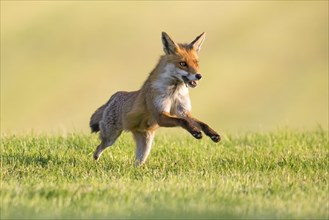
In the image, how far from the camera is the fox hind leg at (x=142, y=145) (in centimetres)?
1129

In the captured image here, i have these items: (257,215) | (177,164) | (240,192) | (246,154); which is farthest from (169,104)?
(257,215)

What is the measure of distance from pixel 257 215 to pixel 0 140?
641 centimetres

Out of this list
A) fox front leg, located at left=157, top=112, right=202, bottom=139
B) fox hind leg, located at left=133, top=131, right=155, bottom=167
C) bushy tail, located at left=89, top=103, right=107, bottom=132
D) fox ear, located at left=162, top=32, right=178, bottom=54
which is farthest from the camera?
bushy tail, located at left=89, top=103, right=107, bottom=132

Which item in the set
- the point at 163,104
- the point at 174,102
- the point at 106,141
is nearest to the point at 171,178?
the point at 163,104

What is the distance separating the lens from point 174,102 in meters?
10.9

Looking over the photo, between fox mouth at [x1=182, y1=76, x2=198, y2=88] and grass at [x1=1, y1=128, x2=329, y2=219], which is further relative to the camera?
fox mouth at [x1=182, y1=76, x2=198, y2=88]

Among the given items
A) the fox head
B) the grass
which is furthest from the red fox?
the grass

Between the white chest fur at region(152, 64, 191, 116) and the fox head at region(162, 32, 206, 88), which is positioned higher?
the fox head at region(162, 32, 206, 88)

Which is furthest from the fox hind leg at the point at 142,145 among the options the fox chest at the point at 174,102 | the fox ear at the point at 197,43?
the fox ear at the point at 197,43

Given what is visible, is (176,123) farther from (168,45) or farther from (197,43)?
(197,43)

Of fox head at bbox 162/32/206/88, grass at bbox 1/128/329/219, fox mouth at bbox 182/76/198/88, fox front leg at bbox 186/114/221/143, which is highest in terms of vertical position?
fox head at bbox 162/32/206/88

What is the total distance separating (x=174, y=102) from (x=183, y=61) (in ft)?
1.77

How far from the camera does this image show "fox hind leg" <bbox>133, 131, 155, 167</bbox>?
11.3m

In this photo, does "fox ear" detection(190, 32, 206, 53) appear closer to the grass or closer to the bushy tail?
the grass
